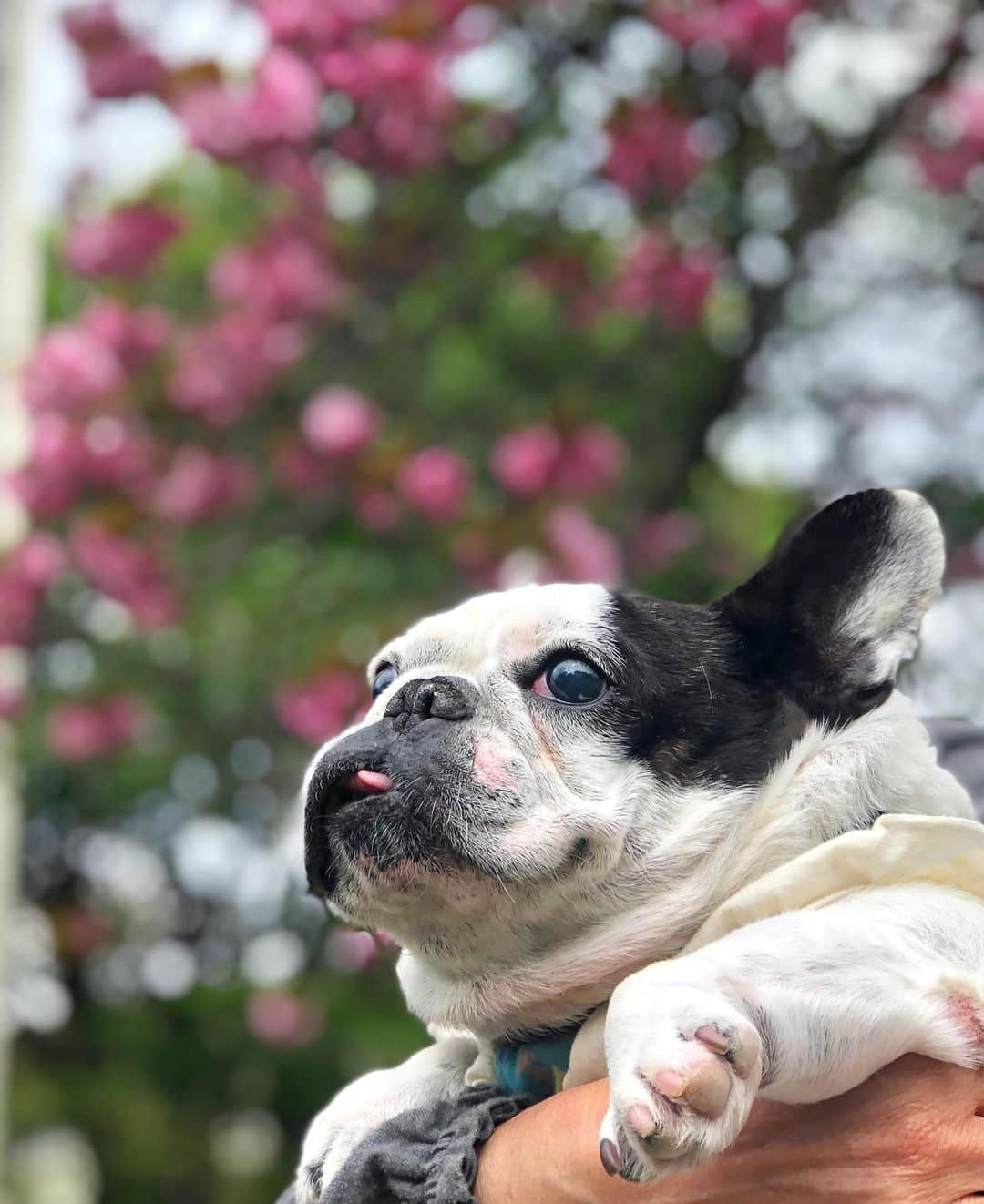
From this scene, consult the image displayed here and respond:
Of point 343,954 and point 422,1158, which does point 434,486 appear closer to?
point 343,954

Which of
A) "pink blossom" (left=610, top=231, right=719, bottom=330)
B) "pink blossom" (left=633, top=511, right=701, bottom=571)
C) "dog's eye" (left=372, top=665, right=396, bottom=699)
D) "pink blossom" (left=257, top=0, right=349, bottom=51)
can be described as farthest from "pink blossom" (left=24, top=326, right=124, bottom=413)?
"dog's eye" (left=372, top=665, right=396, bottom=699)

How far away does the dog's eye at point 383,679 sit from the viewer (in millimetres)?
1789

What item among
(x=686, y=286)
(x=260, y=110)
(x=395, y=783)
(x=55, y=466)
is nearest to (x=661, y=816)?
(x=395, y=783)

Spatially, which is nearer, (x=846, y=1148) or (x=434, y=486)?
(x=846, y=1148)

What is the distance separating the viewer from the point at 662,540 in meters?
4.73

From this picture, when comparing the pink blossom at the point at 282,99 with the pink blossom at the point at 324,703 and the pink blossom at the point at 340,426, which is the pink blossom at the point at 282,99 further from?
the pink blossom at the point at 324,703

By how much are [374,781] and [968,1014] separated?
0.61 metres

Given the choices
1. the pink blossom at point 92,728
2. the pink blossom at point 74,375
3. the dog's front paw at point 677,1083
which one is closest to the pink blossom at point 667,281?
the pink blossom at point 74,375

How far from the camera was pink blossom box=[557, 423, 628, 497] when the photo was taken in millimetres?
4426

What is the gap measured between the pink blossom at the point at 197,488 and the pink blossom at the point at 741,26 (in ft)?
6.05

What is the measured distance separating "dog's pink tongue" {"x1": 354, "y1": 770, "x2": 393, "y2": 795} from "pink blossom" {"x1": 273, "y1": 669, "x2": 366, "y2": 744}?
8.01 ft

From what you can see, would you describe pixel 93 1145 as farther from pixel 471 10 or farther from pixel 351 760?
pixel 351 760

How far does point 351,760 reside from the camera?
159cm

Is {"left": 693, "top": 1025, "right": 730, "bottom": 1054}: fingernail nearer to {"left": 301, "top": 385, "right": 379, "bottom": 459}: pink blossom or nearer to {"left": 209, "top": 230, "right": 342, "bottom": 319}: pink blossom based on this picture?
{"left": 301, "top": 385, "right": 379, "bottom": 459}: pink blossom
